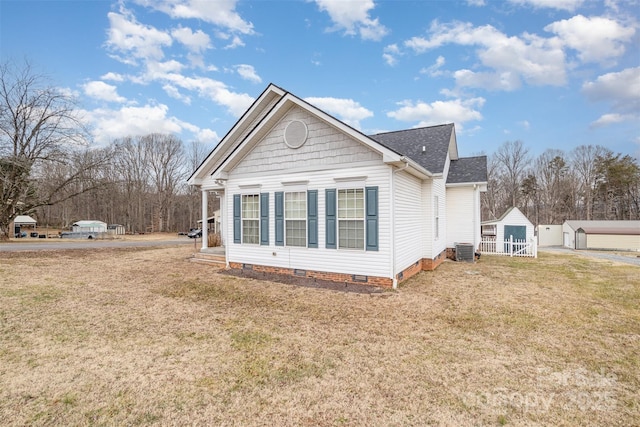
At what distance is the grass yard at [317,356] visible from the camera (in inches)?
124

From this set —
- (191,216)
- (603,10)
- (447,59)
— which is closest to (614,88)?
(603,10)

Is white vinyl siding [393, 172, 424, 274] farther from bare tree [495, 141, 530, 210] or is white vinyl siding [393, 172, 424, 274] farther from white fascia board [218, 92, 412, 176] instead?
bare tree [495, 141, 530, 210]

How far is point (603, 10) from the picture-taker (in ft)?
42.3

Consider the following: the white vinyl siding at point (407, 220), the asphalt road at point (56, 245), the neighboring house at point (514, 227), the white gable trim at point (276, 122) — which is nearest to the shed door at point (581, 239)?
the neighboring house at point (514, 227)

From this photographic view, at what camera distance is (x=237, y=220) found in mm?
10867

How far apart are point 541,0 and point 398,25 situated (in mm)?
5844

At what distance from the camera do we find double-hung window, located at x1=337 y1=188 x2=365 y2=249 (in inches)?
333

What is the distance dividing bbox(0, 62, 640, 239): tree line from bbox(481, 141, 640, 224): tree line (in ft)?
0.39

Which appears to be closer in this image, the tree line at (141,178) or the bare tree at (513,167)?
the tree line at (141,178)

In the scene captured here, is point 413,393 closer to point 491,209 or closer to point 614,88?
point 614,88

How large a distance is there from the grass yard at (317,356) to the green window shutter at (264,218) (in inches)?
81.4

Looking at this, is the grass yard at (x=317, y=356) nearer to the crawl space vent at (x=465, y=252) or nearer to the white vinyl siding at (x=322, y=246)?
the white vinyl siding at (x=322, y=246)

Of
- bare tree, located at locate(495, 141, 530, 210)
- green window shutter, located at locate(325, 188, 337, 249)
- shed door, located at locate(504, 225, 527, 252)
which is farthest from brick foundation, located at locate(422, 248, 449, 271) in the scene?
bare tree, located at locate(495, 141, 530, 210)

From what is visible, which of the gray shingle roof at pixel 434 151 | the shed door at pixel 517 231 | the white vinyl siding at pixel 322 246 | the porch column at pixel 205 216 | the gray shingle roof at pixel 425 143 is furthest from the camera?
the shed door at pixel 517 231
